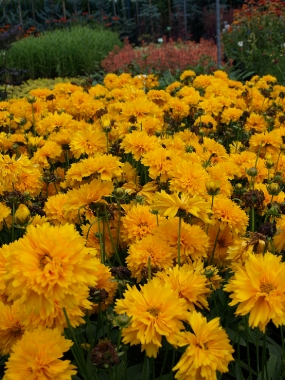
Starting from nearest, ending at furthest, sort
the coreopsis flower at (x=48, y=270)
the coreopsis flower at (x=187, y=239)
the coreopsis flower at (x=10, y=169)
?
the coreopsis flower at (x=48, y=270) < the coreopsis flower at (x=187, y=239) < the coreopsis flower at (x=10, y=169)

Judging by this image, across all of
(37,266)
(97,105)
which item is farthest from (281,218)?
(97,105)

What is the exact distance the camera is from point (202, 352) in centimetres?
104

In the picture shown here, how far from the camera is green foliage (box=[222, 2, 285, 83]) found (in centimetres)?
715

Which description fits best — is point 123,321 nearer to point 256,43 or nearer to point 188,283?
point 188,283

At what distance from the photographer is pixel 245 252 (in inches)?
48.7

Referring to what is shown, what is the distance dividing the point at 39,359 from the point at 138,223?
2.25ft

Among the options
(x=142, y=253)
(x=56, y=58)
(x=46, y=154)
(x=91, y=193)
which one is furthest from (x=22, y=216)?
(x=56, y=58)

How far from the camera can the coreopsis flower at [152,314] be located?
3.49ft

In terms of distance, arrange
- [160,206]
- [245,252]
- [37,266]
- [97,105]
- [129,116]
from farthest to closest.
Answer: [97,105] < [129,116] < [160,206] < [245,252] < [37,266]

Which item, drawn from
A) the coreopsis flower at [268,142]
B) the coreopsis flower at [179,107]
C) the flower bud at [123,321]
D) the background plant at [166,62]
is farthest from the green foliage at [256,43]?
the flower bud at [123,321]

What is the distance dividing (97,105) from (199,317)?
82.9 inches

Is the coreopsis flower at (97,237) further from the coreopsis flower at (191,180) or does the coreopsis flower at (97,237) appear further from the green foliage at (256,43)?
the green foliage at (256,43)

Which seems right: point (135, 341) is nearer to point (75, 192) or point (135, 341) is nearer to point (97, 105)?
point (75, 192)

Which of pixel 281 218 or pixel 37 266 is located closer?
pixel 37 266
